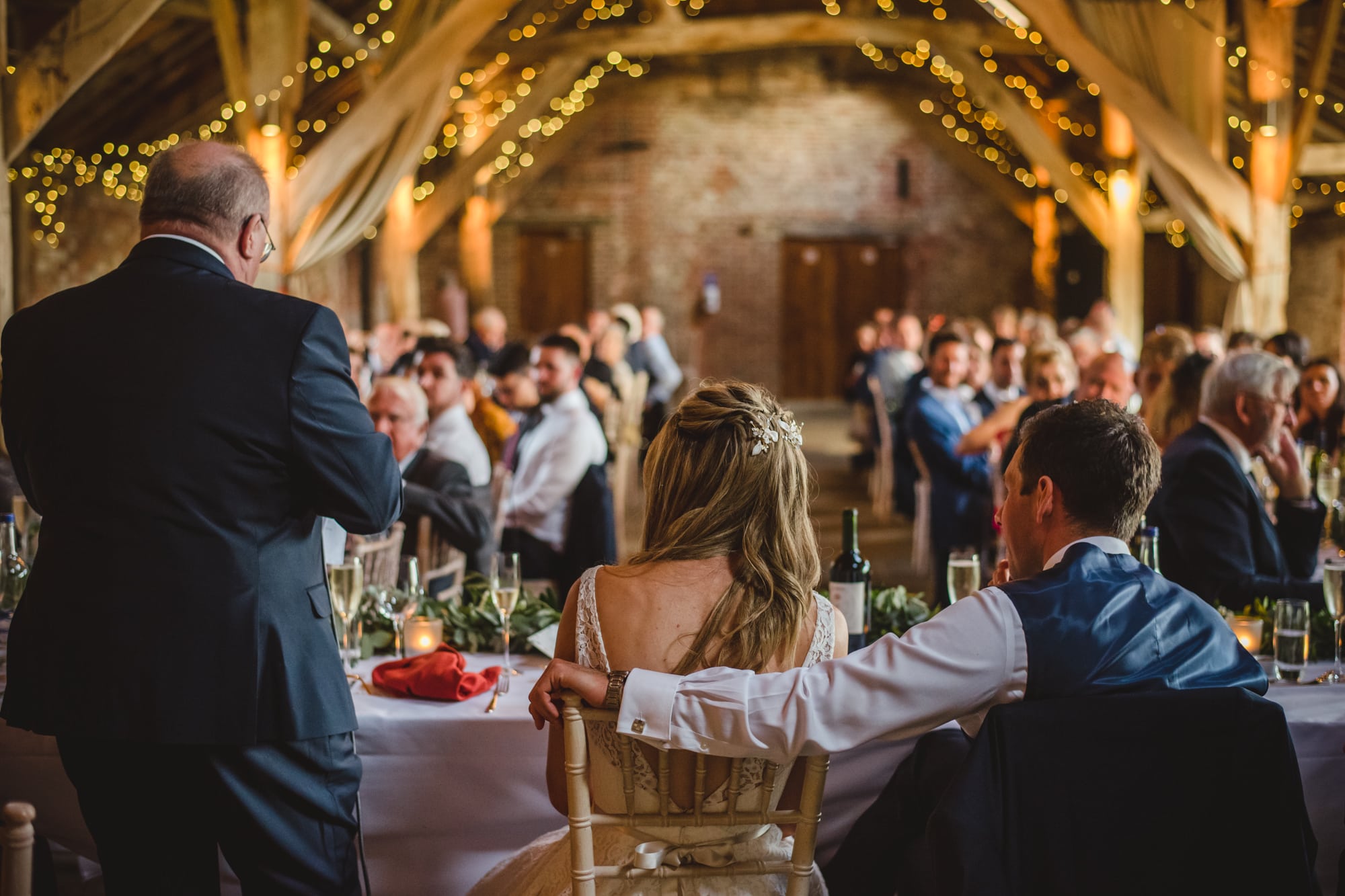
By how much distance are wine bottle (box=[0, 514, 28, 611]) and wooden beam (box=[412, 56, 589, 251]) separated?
385 inches

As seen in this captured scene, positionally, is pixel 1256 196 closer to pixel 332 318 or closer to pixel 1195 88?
pixel 1195 88

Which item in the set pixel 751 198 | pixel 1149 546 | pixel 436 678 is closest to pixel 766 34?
pixel 751 198

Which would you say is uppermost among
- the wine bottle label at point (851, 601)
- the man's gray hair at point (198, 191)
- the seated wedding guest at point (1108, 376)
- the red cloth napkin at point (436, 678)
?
the man's gray hair at point (198, 191)

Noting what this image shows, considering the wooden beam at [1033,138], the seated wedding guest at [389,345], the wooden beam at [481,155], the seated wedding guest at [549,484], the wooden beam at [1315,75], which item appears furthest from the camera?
the wooden beam at [481,155]

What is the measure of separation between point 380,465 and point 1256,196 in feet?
25.0

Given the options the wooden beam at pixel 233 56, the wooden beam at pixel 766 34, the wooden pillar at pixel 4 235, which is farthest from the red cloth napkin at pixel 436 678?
the wooden beam at pixel 766 34

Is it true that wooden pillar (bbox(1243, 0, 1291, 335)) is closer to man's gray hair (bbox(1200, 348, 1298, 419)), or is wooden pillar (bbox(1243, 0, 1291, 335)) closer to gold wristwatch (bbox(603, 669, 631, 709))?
man's gray hair (bbox(1200, 348, 1298, 419))

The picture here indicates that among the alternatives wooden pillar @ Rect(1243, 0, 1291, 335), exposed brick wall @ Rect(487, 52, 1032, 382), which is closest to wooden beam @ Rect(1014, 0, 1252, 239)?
wooden pillar @ Rect(1243, 0, 1291, 335)

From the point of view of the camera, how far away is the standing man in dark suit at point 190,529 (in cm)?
159

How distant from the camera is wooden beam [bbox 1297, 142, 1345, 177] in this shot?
29.6 feet

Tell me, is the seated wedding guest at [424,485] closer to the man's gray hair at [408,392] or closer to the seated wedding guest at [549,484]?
the man's gray hair at [408,392]

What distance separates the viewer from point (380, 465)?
166cm

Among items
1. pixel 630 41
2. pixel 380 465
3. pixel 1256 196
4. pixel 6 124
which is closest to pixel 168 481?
pixel 380 465

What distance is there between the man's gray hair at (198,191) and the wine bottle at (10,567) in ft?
4.23
